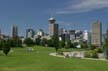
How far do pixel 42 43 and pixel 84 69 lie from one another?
154m

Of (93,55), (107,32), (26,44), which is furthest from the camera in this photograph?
(26,44)

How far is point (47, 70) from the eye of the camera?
1385 inches

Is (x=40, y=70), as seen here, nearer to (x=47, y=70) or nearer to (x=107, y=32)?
(x=47, y=70)

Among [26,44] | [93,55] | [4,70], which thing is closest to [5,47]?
[93,55]

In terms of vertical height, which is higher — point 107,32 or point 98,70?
point 107,32

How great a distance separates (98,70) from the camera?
34.7 metres

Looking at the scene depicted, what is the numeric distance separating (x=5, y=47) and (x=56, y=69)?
4278 cm

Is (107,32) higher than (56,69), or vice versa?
(107,32)

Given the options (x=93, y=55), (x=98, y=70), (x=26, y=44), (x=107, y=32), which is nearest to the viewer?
(x=98, y=70)

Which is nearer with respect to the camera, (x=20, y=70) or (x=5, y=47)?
(x=20, y=70)

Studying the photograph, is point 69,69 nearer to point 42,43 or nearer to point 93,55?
point 93,55

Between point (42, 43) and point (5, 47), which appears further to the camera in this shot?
point (42, 43)

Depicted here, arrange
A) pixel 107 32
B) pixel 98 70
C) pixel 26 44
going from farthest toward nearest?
1. pixel 26 44
2. pixel 107 32
3. pixel 98 70

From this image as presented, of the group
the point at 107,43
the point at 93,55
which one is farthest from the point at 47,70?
the point at 107,43
